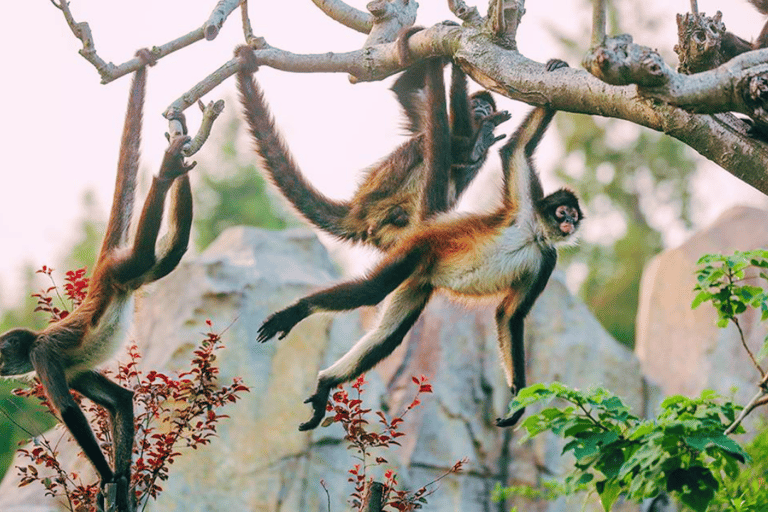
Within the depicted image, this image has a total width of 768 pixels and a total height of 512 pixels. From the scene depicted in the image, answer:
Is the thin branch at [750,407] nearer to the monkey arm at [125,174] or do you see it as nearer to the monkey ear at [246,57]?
the monkey ear at [246,57]

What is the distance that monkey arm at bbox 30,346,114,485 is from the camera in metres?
4.82

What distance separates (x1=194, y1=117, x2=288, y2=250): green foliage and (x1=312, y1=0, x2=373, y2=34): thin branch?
957 inches

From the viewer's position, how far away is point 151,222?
5.06 meters

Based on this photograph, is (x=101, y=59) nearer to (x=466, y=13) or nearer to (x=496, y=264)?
(x=466, y=13)

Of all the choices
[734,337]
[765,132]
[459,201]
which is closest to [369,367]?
[459,201]

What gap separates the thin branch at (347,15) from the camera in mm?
5969

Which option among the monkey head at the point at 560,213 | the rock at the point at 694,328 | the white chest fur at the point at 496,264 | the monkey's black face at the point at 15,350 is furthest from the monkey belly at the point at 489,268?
the rock at the point at 694,328

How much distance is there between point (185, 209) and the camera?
5.11 meters

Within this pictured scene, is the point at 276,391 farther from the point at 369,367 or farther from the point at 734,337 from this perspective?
the point at 734,337

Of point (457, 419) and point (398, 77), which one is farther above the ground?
point (398, 77)

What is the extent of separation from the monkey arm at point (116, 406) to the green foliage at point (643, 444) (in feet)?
7.73

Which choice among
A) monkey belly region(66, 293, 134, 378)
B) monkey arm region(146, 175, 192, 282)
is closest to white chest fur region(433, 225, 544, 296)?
monkey arm region(146, 175, 192, 282)

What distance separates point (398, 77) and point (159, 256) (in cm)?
205

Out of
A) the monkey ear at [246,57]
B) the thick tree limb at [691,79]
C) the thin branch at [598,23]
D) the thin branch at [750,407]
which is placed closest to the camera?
the thin branch at [598,23]
